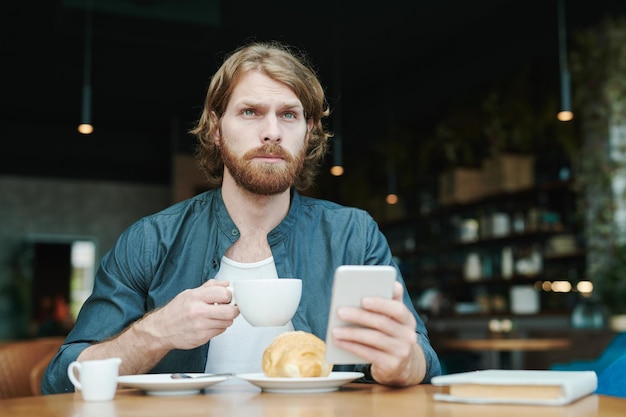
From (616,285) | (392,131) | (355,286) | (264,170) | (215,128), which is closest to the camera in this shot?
(355,286)

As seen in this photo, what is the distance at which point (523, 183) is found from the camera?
24.6ft

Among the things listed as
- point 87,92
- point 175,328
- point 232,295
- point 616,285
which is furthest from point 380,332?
point 616,285

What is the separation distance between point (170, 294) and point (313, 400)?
0.69 m

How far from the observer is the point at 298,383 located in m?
1.24

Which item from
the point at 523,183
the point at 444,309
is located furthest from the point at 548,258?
the point at 444,309

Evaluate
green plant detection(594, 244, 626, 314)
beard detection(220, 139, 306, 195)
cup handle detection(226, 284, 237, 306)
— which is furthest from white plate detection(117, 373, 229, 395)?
green plant detection(594, 244, 626, 314)

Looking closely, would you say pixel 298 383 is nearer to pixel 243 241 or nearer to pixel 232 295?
pixel 232 295

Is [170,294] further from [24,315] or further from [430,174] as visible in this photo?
[24,315]

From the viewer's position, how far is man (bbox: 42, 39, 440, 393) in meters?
1.68

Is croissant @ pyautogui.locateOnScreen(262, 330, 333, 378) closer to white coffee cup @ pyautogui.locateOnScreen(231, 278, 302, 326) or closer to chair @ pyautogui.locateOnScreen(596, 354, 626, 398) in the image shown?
white coffee cup @ pyautogui.locateOnScreen(231, 278, 302, 326)

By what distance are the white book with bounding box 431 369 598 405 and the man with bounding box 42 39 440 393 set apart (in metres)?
0.33

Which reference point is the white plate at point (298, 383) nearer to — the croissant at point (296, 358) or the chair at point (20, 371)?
the croissant at point (296, 358)

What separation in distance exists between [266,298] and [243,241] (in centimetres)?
66

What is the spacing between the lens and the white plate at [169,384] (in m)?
1.24
